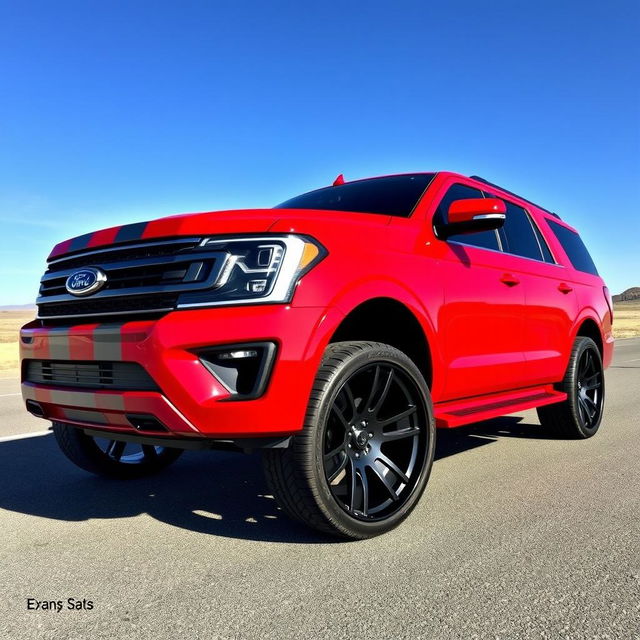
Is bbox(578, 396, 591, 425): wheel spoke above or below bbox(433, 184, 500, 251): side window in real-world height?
below

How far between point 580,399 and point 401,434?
296cm

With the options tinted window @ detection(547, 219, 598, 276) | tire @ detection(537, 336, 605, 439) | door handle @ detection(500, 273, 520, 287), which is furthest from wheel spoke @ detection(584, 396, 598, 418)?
door handle @ detection(500, 273, 520, 287)

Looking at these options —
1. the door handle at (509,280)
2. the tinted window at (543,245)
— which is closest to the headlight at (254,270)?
the door handle at (509,280)

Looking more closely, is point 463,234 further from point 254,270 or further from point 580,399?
point 580,399

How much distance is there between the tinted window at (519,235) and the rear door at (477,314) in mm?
231

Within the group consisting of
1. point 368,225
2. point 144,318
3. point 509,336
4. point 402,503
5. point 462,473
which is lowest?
point 462,473

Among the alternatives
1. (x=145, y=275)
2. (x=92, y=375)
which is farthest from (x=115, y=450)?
(x=145, y=275)

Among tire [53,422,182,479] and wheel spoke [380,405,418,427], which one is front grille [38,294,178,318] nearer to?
tire [53,422,182,479]

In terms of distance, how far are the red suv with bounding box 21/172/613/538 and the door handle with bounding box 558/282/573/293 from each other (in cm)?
129

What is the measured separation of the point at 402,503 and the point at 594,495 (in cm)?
133

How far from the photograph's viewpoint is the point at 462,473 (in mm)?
4012

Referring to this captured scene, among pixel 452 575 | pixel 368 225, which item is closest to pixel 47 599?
pixel 452 575

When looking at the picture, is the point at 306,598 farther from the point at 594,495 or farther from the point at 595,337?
the point at 595,337

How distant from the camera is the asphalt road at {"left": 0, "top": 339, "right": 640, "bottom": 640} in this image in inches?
79.4
